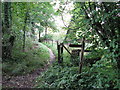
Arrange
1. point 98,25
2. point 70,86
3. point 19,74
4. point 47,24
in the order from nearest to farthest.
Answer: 1. point 98,25
2. point 70,86
3. point 19,74
4. point 47,24

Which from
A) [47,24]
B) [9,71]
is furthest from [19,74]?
[47,24]

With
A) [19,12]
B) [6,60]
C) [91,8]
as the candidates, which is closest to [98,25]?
[91,8]

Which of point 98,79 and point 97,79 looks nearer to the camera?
point 98,79

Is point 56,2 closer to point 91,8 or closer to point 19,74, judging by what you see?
point 91,8

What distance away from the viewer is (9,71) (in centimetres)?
668

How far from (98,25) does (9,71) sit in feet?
18.9

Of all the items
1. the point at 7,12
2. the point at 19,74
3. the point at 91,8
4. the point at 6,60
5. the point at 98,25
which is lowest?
the point at 19,74

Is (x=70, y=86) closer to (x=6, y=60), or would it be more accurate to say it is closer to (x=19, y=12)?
(x=6, y=60)

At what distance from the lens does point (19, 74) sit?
6617 mm

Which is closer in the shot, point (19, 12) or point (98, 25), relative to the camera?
point (98, 25)

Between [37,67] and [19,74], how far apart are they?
68.4 inches

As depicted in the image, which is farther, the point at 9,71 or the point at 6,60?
the point at 6,60

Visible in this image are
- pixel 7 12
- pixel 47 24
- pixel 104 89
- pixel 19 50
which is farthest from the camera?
pixel 47 24

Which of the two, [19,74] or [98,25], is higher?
[98,25]
